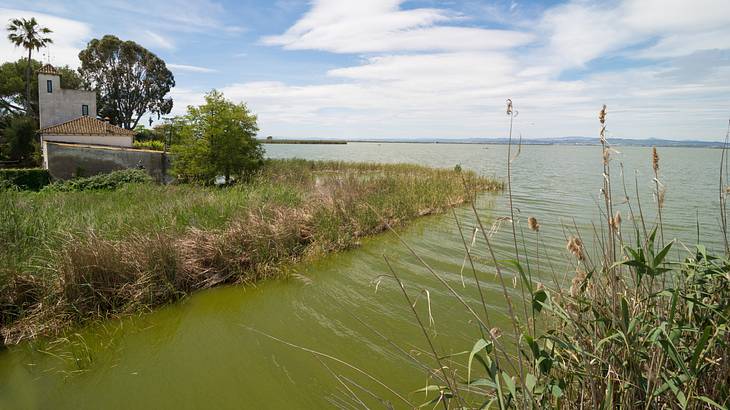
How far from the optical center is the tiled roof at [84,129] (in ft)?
80.1

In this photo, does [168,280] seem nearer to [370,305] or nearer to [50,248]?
[50,248]

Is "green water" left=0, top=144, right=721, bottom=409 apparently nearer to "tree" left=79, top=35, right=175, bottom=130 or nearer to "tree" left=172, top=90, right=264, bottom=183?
"tree" left=172, top=90, right=264, bottom=183

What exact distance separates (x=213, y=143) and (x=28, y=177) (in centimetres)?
847

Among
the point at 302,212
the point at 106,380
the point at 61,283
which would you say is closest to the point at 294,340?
the point at 106,380

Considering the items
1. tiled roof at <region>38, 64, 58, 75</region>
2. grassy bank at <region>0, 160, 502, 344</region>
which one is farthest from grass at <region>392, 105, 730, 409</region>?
tiled roof at <region>38, 64, 58, 75</region>

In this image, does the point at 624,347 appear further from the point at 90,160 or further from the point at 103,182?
the point at 90,160

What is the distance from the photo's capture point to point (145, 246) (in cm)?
629

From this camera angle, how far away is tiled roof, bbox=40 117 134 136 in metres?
24.4

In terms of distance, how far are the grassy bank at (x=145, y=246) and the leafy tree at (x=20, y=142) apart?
23310 mm

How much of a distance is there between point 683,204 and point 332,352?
50.4ft

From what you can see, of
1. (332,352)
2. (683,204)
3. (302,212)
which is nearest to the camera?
(332,352)

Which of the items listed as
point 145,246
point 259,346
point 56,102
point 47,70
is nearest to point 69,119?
point 56,102

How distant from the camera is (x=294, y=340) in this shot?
520 centimetres

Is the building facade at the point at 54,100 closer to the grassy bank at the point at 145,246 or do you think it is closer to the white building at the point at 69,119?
the white building at the point at 69,119
